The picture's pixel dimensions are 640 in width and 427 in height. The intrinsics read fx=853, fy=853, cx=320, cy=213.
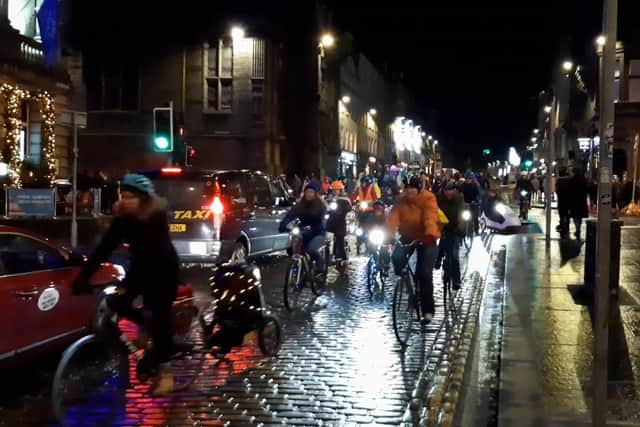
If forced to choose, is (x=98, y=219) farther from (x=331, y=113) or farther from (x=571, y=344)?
(x=331, y=113)

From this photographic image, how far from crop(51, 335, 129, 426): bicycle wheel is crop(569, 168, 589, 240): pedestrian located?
1441cm

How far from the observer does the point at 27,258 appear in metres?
8.37

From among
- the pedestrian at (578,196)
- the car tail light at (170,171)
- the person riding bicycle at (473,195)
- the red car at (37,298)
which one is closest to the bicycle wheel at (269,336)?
the red car at (37,298)

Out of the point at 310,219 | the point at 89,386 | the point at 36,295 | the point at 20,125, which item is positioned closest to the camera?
the point at 89,386

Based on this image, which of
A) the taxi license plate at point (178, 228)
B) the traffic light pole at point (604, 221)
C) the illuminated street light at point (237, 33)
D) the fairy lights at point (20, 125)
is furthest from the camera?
the illuminated street light at point (237, 33)

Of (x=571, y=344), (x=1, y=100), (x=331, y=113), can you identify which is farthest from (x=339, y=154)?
(x=571, y=344)

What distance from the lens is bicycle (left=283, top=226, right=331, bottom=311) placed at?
11375mm

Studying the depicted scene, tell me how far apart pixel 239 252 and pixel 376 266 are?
119 inches

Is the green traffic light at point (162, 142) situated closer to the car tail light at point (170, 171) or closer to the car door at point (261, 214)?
the car door at point (261, 214)

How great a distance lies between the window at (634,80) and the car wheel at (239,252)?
33259mm

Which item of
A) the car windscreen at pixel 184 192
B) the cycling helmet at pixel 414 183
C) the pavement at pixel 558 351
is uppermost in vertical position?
the cycling helmet at pixel 414 183

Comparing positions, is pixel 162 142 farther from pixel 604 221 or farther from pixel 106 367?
pixel 604 221

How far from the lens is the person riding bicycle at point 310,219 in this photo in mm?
12125

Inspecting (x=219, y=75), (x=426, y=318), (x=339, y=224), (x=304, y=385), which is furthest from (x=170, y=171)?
(x=219, y=75)
